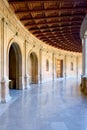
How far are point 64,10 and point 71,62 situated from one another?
59.5 feet

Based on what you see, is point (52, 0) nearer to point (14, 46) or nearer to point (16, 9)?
point (16, 9)

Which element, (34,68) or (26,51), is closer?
(26,51)

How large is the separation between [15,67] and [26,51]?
4.75ft

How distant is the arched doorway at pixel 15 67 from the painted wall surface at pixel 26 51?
27 centimetres

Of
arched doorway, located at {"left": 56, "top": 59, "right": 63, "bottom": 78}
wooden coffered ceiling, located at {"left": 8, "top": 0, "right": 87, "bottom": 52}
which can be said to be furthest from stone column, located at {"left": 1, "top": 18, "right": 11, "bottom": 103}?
arched doorway, located at {"left": 56, "top": 59, "right": 63, "bottom": 78}

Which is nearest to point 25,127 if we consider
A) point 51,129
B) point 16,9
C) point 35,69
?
point 51,129

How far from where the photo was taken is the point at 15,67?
11.5 meters

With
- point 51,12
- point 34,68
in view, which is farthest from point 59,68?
point 51,12

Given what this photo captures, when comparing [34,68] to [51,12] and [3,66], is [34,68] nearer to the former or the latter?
[51,12]

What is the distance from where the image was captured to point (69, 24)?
10703 millimetres

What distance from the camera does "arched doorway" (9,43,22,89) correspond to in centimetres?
1113

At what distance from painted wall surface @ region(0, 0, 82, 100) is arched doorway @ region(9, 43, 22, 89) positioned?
10.8 inches

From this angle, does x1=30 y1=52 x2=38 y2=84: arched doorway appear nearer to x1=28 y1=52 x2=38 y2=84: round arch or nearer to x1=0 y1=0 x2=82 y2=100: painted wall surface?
x1=28 y1=52 x2=38 y2=84: round arch

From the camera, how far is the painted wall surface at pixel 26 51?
7386 millimetres
